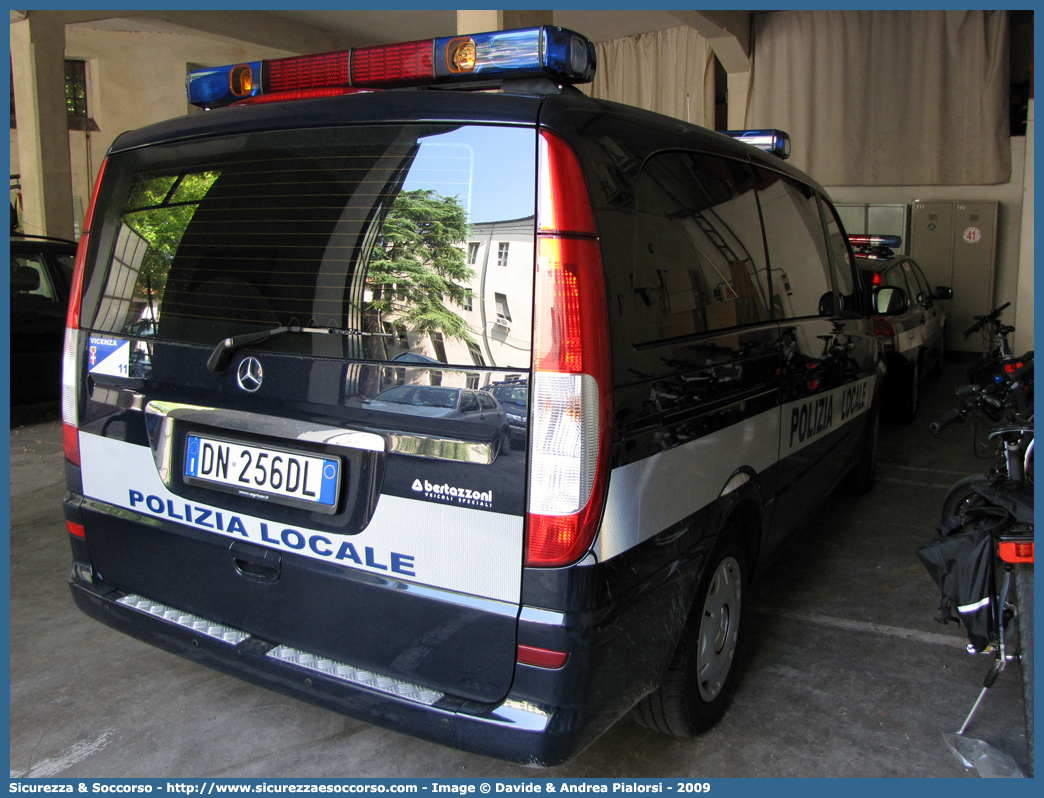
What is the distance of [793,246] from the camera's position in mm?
3057

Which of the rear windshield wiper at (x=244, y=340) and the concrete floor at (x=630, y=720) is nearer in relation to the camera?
the rear windshield wiper at (x=244, y=340)

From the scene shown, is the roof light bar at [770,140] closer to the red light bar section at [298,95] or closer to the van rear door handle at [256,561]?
the red light bar section at [298,95]

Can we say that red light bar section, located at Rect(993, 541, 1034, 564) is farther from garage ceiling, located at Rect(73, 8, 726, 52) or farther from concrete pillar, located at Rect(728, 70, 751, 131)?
concrete pillar, located at Rect(728, 70, 751, 131)

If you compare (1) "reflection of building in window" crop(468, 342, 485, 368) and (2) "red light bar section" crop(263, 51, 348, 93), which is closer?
(1) "reflection of building in window" crop(468, 342, 485, 368)

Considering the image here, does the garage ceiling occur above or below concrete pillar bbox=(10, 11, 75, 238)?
above

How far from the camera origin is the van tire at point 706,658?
7.25 ft

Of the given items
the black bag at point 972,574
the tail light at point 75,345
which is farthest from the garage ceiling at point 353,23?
the black bag at point 972,574

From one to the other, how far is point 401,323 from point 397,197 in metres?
0.29

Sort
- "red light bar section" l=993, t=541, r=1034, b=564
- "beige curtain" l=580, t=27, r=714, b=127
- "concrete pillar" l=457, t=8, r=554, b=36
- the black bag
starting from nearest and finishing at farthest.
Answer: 1. "red light bar section" l=993, t=541, r=1034, b=564
2. the black bag
3. "concrete pillar" l=457, t=8, r=554, b=36
4. "beige curtain" l=580, t=27, r=714, b=127

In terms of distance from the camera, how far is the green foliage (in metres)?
1.74

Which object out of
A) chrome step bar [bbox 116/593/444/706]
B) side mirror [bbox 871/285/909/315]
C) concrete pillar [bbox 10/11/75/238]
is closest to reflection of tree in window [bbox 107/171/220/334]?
chrome step bar [bbox 116/593/444/706]

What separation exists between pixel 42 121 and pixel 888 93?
35.6 feet

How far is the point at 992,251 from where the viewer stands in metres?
10.8

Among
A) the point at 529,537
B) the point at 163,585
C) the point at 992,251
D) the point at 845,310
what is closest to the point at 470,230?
the point at 529,537
